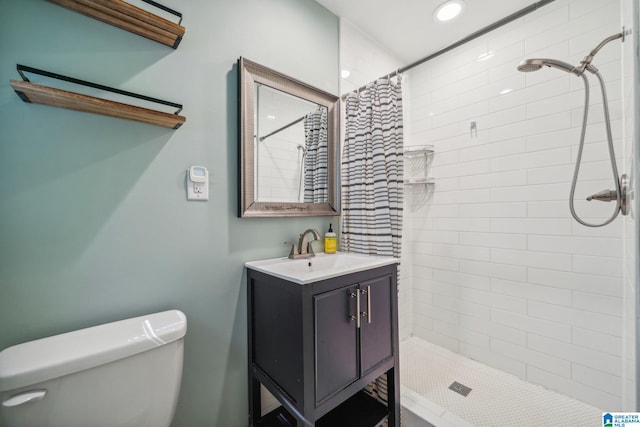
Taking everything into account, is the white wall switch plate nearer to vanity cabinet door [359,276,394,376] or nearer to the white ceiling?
vanity cabinet door [359,276,394,376]

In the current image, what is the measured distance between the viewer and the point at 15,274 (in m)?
0.83

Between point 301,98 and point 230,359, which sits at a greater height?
point 301,98

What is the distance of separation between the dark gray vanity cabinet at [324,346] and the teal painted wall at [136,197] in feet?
0.48

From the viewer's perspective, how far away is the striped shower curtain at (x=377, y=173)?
1.58 m

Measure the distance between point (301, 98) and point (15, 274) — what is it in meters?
1.49

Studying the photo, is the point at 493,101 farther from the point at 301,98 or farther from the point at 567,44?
the point at 301,98

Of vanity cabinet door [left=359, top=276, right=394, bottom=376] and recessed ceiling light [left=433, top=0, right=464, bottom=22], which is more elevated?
recessed ceiling light [left=433, top=0, right=464, bottom=22]

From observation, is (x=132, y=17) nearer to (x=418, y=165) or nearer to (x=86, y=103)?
(x=86, y=103)

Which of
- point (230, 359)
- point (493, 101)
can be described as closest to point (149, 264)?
point (230, 359)

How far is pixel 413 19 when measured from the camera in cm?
185

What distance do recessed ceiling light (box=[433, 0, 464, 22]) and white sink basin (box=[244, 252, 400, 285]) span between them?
1.76 m

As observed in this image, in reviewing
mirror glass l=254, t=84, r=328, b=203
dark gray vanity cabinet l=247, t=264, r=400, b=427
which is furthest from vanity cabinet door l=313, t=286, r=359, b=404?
mirror glass l=254, t=84, r=328, b=203

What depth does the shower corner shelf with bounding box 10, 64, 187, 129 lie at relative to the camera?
776mm

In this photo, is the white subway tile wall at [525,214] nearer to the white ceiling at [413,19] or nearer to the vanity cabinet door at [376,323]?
the white ceiling at [413,19]
